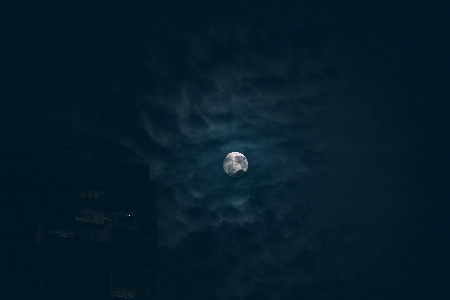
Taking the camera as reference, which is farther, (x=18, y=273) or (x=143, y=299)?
(x=143, y=299)

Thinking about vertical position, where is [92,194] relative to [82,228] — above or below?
above

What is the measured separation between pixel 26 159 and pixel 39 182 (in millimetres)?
4713

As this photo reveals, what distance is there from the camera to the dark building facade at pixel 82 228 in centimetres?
7325

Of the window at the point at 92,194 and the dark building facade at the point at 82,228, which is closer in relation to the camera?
the dark building facade at the point at 82,228

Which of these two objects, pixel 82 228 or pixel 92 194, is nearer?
pixel 92 194

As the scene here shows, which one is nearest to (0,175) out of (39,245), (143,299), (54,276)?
(39,245)

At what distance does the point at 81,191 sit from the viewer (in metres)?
74.8

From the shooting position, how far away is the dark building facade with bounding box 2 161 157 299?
240ft

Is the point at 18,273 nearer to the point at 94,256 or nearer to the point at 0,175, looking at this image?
the point at 94,256

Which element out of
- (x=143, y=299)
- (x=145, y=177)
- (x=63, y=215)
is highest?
(x=145, y=177)

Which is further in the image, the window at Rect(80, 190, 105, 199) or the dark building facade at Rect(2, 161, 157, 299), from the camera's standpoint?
the window at Rect(80, 190, 105, 199)

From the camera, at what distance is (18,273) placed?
7225 centimetres

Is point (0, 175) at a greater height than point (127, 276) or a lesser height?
greater

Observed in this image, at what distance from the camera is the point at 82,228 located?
7562 centimetres
